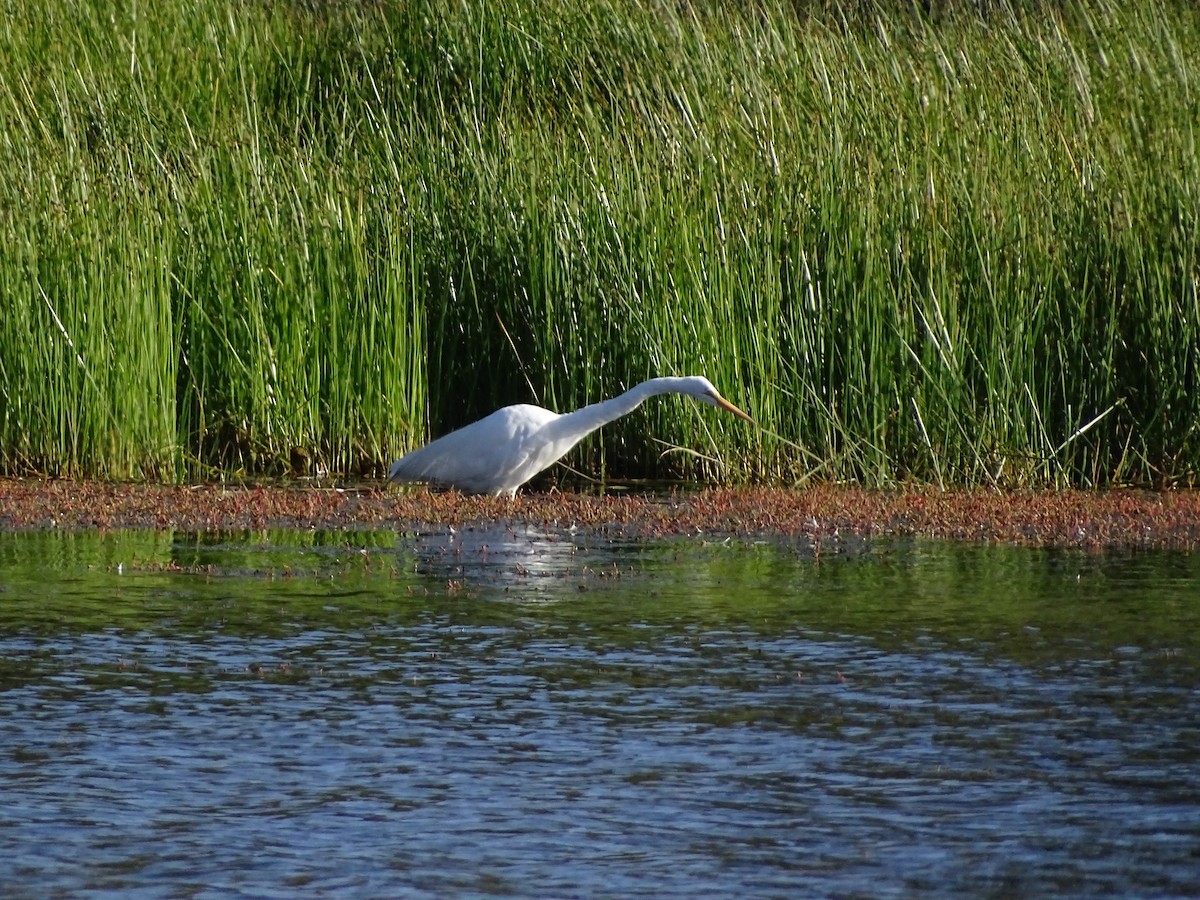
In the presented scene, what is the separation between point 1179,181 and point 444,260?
4289mm

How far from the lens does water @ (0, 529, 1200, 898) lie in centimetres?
439

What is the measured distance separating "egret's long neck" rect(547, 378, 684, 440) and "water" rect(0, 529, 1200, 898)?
163cm

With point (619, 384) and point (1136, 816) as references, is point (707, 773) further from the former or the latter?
point (619, 384)

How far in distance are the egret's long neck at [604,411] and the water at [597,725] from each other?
1.63 metres

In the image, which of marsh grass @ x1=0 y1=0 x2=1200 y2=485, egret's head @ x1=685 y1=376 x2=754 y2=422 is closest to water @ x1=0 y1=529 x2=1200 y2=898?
egret's head @ x1=685 y1=376 x2=754 y2=422

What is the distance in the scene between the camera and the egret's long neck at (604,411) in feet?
33.2

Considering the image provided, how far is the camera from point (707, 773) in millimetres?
5109

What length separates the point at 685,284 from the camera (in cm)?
1095

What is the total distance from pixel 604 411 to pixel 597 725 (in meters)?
4.69

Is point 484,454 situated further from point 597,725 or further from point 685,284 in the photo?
point 597,725

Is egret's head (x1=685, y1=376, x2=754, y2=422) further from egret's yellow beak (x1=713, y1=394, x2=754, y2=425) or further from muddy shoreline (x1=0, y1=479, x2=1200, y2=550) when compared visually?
muddy shoreline (x1=0, y1=479, x2=1200, y2=550)

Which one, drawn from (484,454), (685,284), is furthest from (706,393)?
(484,454)

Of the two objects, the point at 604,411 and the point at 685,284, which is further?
the point at 685,284

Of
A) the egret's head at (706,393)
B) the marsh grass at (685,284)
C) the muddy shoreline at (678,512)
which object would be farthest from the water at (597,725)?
Result: the marsh grass at (685,284)
